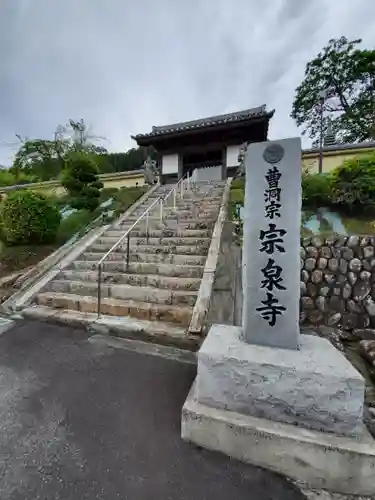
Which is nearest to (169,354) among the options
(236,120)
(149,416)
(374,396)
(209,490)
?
(149,416)

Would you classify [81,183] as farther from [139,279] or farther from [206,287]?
[206,287]

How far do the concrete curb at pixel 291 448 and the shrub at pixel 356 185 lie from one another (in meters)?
5.81

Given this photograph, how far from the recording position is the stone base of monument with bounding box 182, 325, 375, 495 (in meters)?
1.64

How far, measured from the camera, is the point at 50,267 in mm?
5371

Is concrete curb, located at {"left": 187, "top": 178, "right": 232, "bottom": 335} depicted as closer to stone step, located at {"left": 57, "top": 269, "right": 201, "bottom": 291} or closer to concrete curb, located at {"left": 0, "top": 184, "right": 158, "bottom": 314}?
stone step, located at {"left": 57, "top": 269, "right": 201, "bottom": 291}

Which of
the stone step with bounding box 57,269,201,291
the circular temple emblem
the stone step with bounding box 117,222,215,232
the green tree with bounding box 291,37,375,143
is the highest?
the green tree with bounding box 291,37,375,143

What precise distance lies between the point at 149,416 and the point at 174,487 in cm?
63

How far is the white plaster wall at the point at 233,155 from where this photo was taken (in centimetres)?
1202

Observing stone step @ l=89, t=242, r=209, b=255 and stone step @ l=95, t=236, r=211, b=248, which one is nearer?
stone step @ l=89, t=242, r=209, b=255

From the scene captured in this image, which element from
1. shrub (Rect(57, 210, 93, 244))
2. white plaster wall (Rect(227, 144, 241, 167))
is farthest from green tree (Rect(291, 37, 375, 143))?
shrub (Rect(57, 210, 93, 244))

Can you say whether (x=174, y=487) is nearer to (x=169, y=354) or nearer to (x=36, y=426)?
(x=36, y=426)

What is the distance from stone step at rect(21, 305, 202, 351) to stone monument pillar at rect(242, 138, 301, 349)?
1.40 meters

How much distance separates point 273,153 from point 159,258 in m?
3.40

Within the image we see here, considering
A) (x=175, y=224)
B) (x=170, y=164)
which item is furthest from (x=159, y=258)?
(x=170, y=164)
